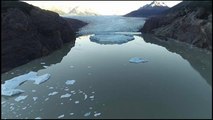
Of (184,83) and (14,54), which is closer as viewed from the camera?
(184,83)

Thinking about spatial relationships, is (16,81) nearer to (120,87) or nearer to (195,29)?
(120,87)

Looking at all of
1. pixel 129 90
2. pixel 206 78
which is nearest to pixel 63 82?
pixel 129 90

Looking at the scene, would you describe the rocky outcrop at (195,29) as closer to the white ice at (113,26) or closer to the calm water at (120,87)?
the calm water at (120,87)

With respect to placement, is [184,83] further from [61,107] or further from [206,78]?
[61,107]

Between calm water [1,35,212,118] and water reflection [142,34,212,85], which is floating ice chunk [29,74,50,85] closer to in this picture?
calm water [1,35,212,118]

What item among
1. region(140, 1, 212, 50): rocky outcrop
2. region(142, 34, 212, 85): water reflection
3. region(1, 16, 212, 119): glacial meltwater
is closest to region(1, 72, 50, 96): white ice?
region(1, 16, 212, 119): glacial meltwater

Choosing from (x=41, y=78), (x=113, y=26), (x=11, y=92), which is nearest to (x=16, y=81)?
(x=41, y=78)
